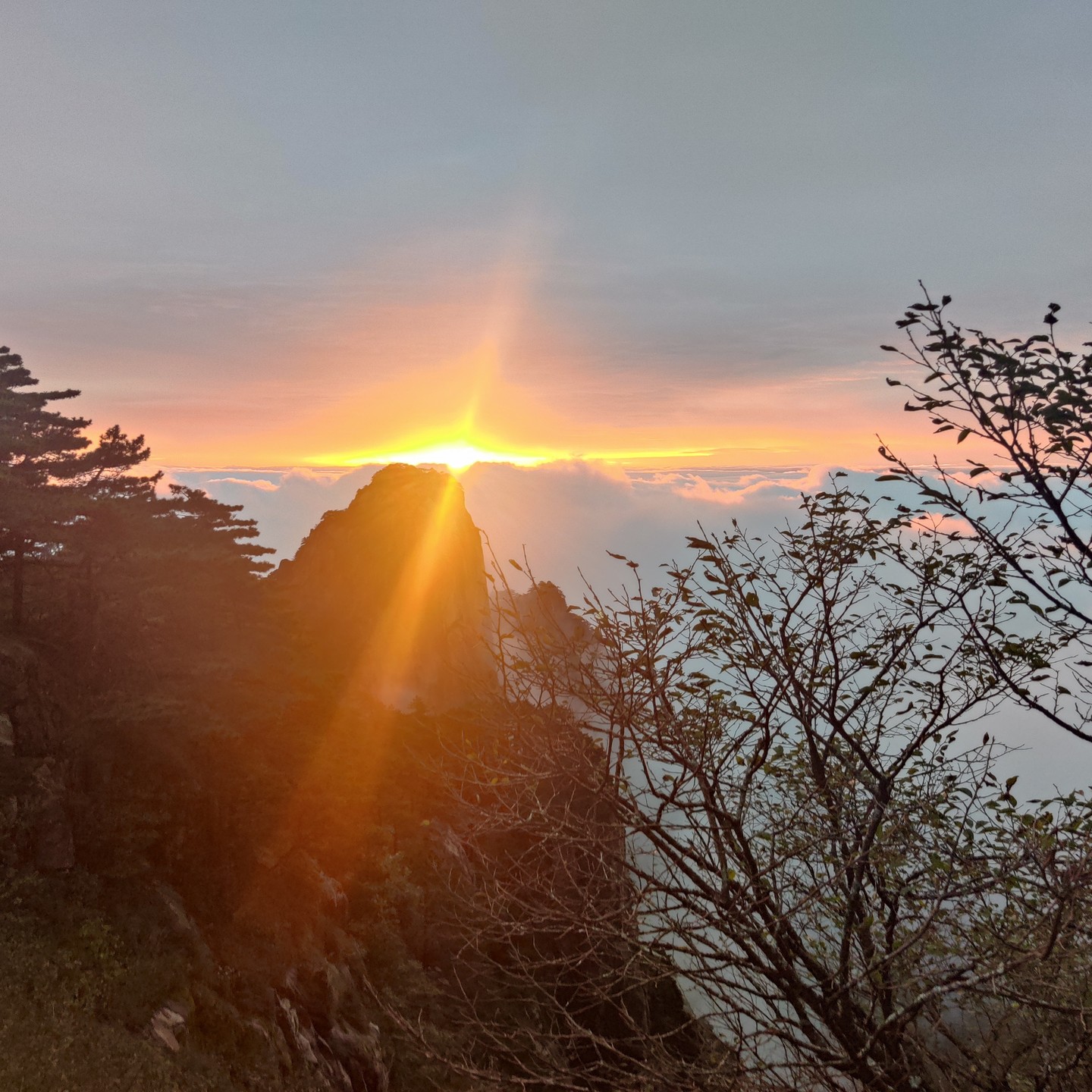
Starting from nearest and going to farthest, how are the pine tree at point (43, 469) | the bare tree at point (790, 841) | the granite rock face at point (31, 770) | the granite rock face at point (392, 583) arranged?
the bare tree at point (790, 841) → the granite rock face at point (31, 770) → the pine tree at point (43, 469) → the granite rock face at point (392, 583)

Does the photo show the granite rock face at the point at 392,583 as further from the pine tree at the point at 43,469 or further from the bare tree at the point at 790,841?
the bare tree at the point at 790,841

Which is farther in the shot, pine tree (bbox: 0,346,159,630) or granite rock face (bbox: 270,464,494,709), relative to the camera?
granite rock face (bbox: 270,464,494,709)

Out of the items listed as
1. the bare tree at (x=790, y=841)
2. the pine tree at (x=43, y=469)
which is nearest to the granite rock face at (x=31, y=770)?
the pine tree at (x=43, y=469)

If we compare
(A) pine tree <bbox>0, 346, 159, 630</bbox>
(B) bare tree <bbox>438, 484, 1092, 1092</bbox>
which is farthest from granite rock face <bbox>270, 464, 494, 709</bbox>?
(B) bare tree <bbox>438, 484, 1092, 1092</bbox>

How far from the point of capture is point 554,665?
5.92m

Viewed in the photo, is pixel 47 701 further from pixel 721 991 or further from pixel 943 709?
pixel 943 709

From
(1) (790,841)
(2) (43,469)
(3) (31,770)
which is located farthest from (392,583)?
(1) (790,841)

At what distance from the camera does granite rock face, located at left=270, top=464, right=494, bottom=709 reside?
193ft

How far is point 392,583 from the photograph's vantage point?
2437 inches

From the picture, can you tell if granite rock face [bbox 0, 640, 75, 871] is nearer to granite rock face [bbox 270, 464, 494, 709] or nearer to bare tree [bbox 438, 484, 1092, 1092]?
bare tree [bbox 438, 484, 1092, 1092]

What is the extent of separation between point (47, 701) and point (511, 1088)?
22.7 metres

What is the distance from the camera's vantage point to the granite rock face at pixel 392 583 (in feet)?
193

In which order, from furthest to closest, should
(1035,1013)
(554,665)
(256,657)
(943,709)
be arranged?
(256,657), (943,709), (1035,1013), (554,665)

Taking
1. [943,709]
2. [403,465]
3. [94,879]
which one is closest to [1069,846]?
[943,709]
